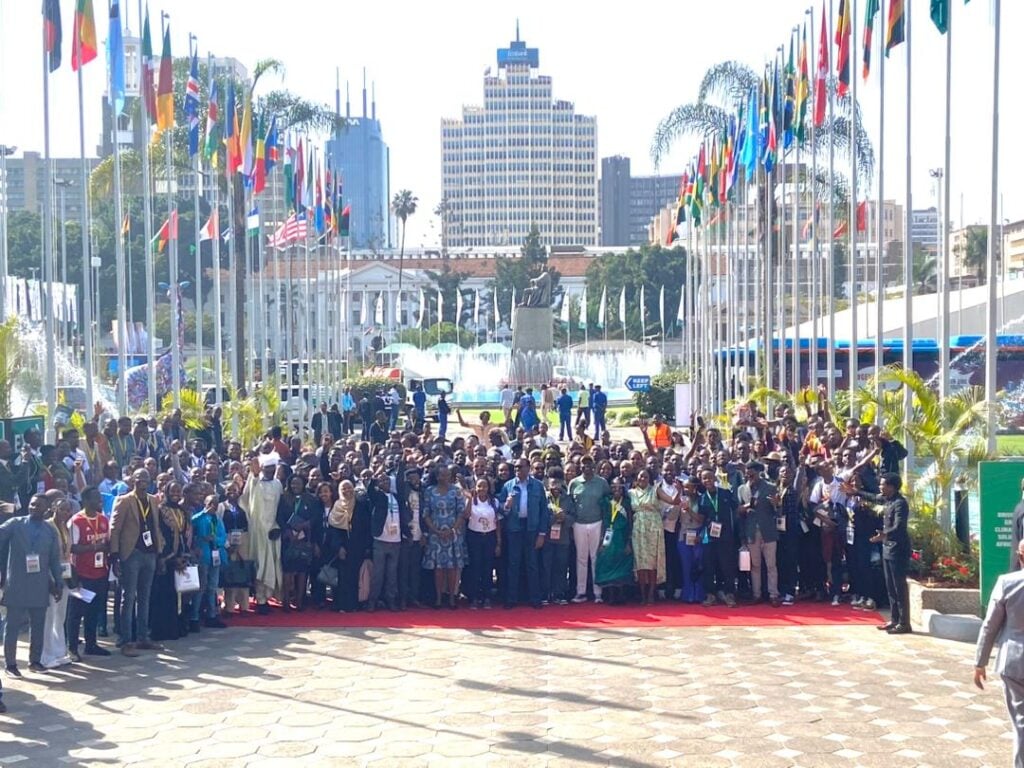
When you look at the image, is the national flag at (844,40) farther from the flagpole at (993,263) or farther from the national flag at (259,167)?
the national flag at (259,167)

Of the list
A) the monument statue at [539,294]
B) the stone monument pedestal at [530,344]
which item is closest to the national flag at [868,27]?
the stone monument pedestal at [530,344]

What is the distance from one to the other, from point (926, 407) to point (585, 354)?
6189 centimetres

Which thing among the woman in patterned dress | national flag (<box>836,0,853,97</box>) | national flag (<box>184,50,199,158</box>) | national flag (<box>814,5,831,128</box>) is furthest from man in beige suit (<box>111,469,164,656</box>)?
national flag (<box>814,5,831,128</box>)

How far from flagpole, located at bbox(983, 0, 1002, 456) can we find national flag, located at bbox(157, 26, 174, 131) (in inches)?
537

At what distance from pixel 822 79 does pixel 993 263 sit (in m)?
9.94

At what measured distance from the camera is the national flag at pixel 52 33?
841 inches

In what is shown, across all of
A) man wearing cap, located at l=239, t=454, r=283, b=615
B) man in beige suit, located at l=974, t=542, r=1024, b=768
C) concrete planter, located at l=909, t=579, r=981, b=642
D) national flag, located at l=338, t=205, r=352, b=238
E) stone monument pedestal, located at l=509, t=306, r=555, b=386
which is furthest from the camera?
stone monument pedestal, located at l=509, t=306, r=555, b=386

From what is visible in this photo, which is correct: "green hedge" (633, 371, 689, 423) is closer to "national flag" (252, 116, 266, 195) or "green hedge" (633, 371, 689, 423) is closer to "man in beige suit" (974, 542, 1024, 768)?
"national flag" (252, 116, 266, 195)

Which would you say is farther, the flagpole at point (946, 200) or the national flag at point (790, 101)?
the national flag at point (790, 101)

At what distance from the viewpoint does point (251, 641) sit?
45.4 ft

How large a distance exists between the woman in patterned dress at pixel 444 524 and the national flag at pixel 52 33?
10152mm

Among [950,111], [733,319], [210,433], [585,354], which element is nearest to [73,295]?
[585,354]

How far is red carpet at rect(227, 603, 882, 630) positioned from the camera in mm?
14523

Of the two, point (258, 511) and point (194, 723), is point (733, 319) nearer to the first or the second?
point (258, 511)
